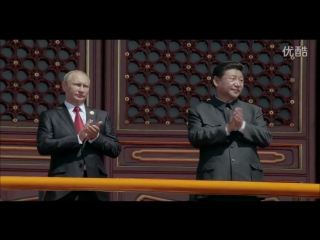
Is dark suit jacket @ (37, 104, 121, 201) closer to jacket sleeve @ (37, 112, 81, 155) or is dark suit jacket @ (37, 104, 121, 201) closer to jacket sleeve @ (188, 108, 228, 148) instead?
jacket sleeve @ (37, 112, 81, 155)

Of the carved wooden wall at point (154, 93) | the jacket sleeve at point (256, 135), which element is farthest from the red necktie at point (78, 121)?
the carved wooden wall at point (154, 93)

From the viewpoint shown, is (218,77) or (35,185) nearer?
(35,185)

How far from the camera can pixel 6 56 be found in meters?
10.8

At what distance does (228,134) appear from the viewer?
875 cm

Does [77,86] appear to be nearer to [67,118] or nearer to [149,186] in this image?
[67,118]

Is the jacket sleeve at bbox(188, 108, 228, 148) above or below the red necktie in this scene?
below

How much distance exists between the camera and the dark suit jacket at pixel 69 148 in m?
8.80

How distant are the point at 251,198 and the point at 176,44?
2.66 metres

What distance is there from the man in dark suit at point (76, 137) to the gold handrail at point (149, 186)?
294 millimetres

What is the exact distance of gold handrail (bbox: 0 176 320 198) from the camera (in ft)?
27.0

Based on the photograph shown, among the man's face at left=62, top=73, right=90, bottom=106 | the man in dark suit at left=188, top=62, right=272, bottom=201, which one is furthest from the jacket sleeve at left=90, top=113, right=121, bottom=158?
the man in dark suit at left=188, top=62, right=272, bottom=201
